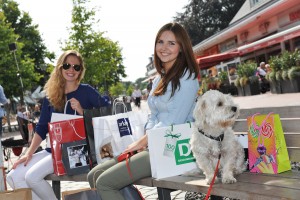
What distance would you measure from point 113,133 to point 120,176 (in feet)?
2.35

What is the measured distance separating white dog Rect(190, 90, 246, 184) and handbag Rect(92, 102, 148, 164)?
3.28ft

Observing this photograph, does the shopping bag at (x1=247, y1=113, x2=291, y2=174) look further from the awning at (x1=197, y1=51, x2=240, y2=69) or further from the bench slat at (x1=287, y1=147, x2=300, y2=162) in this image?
the awning at (x1=197, y1=51, x2=240, y2=69)

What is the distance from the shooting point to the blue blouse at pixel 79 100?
4.88 metres

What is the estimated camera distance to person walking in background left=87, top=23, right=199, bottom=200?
137 inches

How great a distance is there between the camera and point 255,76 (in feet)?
72.6

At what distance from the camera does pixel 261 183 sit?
2918 mm

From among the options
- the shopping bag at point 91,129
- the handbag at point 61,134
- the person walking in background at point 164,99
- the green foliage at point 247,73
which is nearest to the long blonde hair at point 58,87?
the handbag at point 61,134

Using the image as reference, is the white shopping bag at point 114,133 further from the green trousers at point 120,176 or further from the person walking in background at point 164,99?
the green trousers at point 120,176

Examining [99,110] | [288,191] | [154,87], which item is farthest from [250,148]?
[99,110]

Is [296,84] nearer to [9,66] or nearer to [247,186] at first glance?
[247,186]

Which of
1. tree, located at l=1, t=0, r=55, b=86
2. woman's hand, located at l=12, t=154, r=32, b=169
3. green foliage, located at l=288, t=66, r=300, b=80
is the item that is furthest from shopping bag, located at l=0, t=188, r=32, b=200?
tree, located at l=1, t=0, r=55, b=86

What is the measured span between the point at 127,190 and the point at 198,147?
83 centimetres

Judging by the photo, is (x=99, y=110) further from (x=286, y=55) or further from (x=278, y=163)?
(x=286, y=55)

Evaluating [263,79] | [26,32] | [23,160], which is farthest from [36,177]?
[26,32]
